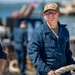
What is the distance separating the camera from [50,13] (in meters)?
5.18

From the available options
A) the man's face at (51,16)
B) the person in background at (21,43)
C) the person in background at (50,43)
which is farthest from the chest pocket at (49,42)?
the person in background at (21,43)

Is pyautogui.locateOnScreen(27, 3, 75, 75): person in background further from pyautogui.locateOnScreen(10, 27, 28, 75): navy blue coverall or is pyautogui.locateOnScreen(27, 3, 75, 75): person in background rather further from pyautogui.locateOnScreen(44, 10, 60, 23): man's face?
pyautogui.locateOnScreen(10, 27, 28, 75): navy blue coverall

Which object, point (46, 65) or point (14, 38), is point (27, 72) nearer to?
point (14, 38)

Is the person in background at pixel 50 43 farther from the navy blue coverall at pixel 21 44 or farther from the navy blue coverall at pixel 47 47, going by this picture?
the navy blue coverall at pixel 21 44

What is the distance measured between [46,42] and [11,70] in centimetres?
827

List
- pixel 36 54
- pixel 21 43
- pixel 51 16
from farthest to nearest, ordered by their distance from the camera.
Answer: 1. pixel 21 43
2. pixel 51 16
3. pixel 36 54

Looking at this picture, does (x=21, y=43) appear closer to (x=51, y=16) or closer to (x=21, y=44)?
(x=21, y=44)

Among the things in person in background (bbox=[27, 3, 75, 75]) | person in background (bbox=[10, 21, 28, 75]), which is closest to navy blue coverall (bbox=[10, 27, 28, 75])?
person in background (bbox=[10, 21, 28, 75])

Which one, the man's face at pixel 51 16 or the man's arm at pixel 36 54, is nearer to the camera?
the man's arm at pixel 36 54

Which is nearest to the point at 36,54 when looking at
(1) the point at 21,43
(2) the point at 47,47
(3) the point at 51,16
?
(2) the point at 47,47

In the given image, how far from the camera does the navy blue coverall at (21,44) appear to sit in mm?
12750

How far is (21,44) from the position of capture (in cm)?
1286

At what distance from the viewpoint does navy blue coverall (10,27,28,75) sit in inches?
502

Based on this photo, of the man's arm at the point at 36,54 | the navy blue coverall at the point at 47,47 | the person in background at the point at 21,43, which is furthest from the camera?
the person in background at the point at 21,43
